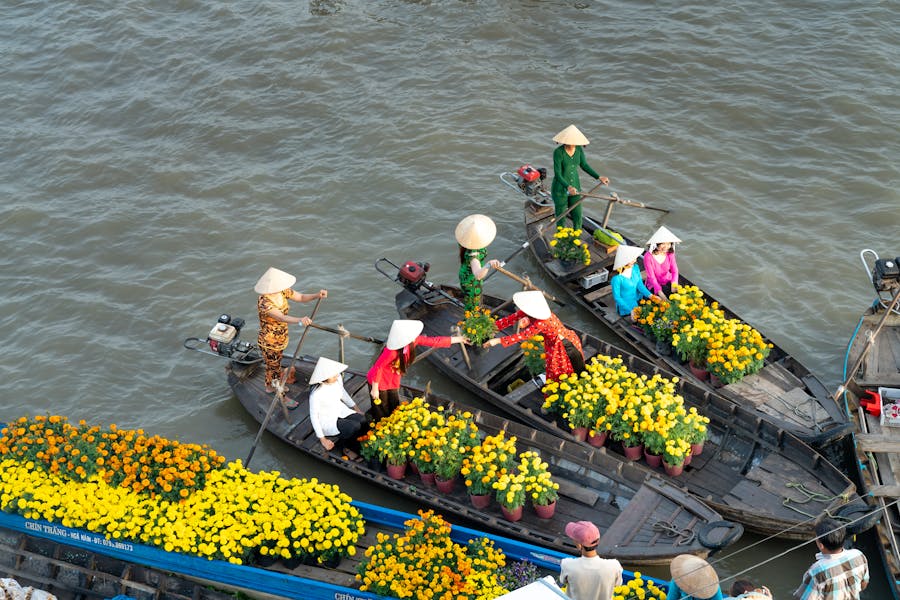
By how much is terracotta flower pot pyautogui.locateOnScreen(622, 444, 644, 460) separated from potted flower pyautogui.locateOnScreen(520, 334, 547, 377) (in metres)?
1.68

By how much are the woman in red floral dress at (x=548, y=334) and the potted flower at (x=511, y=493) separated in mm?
1790

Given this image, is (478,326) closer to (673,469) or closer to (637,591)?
(673,469)

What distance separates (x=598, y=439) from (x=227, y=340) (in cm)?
535

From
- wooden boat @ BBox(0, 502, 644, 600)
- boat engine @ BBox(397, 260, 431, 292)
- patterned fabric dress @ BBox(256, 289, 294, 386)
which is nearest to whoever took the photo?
wooden boat @ BBox(0, 502, 644, 600)

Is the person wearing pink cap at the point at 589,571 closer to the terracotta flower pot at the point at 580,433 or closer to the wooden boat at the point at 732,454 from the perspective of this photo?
the wooden boat at the point at 732,454

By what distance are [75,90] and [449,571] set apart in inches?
644

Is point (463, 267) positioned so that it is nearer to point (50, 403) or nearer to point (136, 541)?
point (136, 541)

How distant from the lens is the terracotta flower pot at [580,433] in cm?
1138

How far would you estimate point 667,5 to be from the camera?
22.2 meters

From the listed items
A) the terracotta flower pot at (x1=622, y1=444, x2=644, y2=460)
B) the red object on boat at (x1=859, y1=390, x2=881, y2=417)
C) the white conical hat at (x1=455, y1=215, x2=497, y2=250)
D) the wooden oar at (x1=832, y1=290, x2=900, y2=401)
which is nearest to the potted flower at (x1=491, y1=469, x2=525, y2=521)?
the terracotta flower pot at (x1=622, y1=444, x2=644, y2=460)

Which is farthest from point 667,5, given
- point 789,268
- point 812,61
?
point 789,268

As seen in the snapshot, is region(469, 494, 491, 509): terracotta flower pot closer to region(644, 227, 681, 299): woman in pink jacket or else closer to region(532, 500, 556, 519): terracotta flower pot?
region(532, 500, 556, 519): terracotta flower pot

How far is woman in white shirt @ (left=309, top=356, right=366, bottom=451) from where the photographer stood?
37.5 ft

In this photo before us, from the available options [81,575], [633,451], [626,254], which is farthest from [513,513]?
[81,575]
